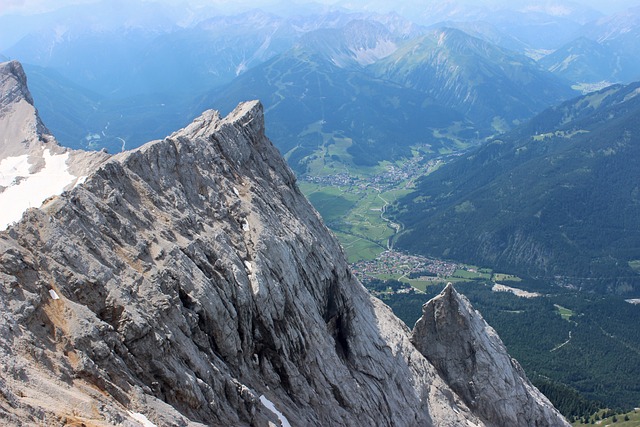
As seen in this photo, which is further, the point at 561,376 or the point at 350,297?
the point at 561,376

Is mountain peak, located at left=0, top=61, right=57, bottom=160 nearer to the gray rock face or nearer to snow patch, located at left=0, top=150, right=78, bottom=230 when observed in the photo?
snow patch, located at left=0, top=150, right=78, bottom=230

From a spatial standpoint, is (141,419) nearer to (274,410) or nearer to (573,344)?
(274,410)

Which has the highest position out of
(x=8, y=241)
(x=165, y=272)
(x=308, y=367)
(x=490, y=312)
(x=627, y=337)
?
(x=8, y=241)

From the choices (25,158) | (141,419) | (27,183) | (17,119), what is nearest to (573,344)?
(17,119)

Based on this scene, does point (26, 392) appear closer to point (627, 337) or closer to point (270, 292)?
point (270, 292)

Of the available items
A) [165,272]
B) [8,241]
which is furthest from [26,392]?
[165,272]
